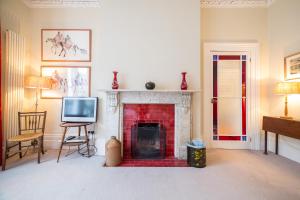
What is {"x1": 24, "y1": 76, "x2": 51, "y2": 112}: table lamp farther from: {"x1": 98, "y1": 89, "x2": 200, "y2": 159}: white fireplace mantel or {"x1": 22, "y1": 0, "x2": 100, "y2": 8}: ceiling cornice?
{"x1": 22, "y1": 0, "x2": 100, "y2": 8}: ceiling cornice

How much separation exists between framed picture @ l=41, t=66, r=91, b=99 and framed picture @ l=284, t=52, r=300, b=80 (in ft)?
13.1

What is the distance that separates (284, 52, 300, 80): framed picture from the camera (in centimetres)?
286

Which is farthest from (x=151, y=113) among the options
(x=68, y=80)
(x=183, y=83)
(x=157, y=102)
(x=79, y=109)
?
(x=68, y=80)

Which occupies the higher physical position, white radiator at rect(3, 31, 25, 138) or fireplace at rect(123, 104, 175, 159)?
white radiator at rect(3, 31, 25, 138)

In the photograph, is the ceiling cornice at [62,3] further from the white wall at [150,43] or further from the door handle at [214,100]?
the door handle at [214,100]

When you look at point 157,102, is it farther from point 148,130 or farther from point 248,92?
point 248,92

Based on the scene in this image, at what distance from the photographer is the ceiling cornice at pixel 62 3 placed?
3.50m

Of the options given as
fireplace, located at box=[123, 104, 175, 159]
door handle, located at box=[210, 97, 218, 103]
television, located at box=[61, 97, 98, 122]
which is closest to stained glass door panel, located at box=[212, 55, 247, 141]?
door handle, located at box=[210, 97, 218, 103]

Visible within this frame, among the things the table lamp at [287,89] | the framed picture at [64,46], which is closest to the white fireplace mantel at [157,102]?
the framed picture at [64,46]

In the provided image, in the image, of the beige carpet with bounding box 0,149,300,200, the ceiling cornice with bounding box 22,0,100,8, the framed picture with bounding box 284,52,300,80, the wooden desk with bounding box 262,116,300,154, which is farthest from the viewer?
the ceiling cornice with bounding box 22,0,100,8

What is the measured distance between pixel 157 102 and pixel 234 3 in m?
2.80

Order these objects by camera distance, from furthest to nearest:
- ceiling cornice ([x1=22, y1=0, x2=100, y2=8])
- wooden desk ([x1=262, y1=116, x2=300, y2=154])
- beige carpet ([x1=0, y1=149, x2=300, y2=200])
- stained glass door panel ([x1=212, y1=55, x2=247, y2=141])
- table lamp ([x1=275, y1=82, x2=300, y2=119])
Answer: stained glass door panel ([x1=212, y1=55, x2=247, y2=141]), ceiling cornice ([x1=22, y1=0, x2=100, y2=8]), table lamp ([x1=275, y1=82, x2=300, y2=119]), wooden desk ([x1=262, y1=116, x2=300, y2=154]), beige carpet ([x1=0, y1=149, x2=300, y2=200])

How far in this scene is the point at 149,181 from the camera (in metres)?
2.20

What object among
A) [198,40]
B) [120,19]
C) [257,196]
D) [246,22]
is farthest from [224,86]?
[120,19]
